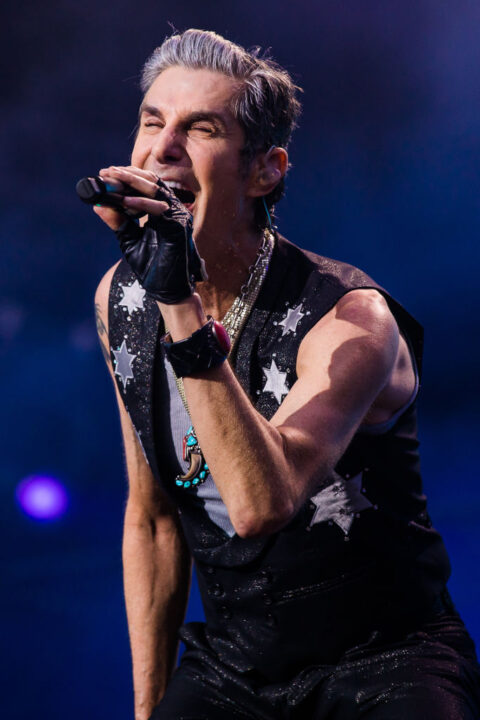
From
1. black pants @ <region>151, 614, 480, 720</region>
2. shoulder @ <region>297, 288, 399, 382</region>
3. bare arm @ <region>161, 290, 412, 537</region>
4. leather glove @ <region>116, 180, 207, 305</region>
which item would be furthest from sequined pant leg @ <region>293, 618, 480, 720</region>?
leather glove @ <region>116, 180, 207, 305</region>

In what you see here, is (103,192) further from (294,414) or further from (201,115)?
(201,115)

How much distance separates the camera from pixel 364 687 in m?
1.28

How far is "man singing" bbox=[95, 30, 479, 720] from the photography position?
1.10m

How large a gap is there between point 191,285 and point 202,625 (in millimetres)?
829

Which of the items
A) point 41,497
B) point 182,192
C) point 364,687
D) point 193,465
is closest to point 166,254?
point 182,192

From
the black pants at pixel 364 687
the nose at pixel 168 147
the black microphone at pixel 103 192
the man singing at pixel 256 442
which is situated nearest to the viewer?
the black microphone at pixel 103 192

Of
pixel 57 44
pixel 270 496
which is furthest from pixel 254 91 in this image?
pixel 57 44

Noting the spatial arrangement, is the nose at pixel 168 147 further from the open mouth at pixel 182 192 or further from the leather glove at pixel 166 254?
the leather glove at pixel 166 254

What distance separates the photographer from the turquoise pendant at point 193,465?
1.49 m

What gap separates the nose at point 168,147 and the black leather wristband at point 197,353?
51 cm

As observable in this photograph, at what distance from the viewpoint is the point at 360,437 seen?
1403 millimetres

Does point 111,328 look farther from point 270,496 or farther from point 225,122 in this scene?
point 270,496

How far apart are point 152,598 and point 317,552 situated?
1.71 ft

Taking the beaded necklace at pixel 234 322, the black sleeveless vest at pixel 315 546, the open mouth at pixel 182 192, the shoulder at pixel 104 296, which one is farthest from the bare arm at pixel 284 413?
the shoulder at pixel 104 296
